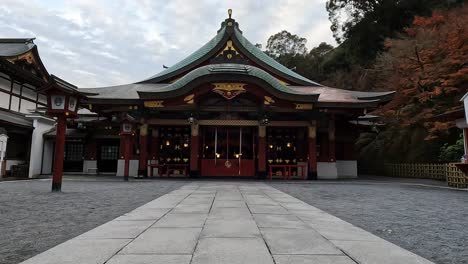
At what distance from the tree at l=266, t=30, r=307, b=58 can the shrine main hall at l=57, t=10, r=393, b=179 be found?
35.5 metres

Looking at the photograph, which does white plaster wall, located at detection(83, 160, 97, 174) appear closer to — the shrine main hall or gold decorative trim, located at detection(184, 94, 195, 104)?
the shrine main hall

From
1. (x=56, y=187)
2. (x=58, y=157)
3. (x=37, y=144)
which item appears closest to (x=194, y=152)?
(x=58, y=157)

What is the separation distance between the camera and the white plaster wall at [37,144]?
18959 mm

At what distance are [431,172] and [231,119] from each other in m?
13.4

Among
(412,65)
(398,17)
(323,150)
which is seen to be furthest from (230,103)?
(398,17)

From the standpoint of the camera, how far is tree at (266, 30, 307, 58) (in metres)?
54.0

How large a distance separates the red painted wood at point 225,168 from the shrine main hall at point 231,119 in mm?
59

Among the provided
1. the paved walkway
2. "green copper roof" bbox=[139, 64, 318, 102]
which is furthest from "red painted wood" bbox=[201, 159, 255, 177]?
the paved walkway

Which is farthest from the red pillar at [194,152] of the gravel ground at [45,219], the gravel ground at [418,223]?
the gravel ground at [418,223]

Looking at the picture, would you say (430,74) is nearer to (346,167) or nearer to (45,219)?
(346,167)

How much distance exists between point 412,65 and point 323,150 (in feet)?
25.5

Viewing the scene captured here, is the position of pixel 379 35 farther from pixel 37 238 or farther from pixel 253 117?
pixel 37 238

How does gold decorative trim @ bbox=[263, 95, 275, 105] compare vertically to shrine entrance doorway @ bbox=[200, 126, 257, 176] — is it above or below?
above

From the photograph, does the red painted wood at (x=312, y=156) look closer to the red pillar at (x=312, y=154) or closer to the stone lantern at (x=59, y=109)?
the red pillar at (x=312, y=154)
